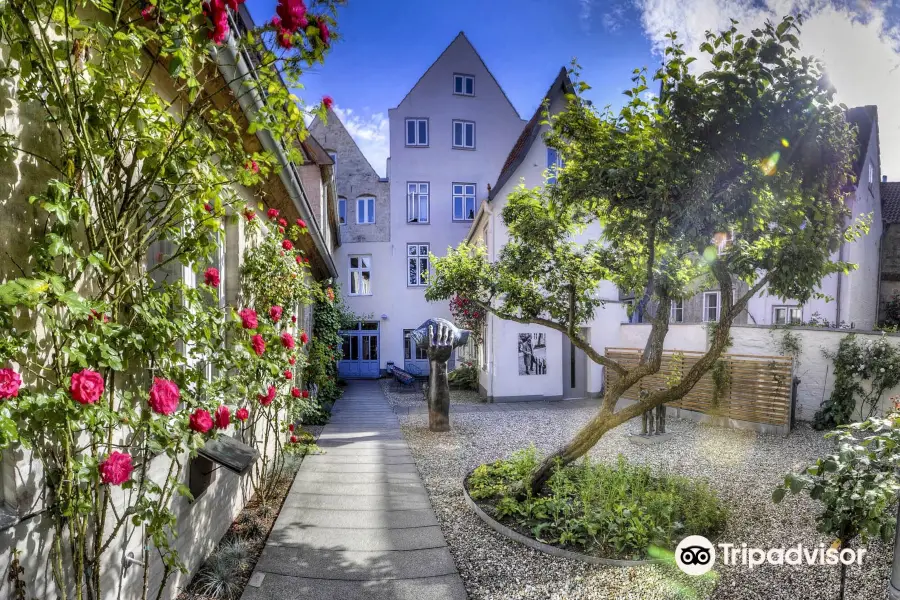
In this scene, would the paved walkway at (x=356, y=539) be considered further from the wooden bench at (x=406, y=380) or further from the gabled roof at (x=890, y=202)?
the gabled roof at (x=890, y=202)

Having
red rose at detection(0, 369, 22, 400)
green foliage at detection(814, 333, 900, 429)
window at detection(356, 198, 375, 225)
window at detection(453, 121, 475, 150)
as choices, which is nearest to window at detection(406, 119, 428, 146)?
window at detection(453, 121, 475, 150)

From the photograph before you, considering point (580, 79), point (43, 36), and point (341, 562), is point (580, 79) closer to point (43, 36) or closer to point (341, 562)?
point (43, 36)

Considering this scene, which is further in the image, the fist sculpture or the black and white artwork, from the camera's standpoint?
the black and white artwork

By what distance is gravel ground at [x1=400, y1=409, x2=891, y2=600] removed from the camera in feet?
12.0

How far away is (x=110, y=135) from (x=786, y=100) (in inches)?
188

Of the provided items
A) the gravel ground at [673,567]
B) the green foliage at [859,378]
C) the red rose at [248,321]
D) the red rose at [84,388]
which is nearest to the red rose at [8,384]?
the red rose at [84,388]

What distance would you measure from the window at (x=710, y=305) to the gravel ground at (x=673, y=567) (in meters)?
8.52

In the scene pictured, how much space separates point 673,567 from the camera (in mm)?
3943

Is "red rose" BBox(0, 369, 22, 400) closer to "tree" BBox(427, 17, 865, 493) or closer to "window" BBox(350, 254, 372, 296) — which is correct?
"tree" BBox(427, 17, 865, 493)

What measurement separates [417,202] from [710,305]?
1162 centimetres

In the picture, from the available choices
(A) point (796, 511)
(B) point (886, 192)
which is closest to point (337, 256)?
(A) point (796, 511)

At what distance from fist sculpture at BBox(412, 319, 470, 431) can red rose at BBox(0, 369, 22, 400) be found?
8.40 meters

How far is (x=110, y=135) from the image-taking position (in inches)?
83.1

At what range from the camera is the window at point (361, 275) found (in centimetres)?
1973
